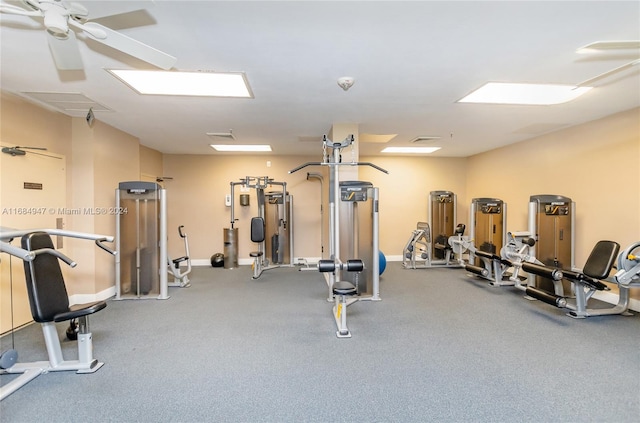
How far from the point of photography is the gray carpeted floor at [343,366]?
1.93 meters

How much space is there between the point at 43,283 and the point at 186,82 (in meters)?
2.10

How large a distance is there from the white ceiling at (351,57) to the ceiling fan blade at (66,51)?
237 mm

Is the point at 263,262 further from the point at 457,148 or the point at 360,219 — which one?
the point at 457,148

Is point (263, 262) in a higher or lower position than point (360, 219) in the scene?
lower

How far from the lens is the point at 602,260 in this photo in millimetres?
3443

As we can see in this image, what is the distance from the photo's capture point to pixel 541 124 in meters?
4.36

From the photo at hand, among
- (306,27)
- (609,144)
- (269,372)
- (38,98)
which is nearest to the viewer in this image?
(306,27)

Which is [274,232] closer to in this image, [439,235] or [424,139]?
[424,139]

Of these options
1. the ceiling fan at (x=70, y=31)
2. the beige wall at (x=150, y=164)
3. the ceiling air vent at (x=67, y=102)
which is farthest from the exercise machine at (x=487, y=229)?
the beige wall at (x=150, y=164)

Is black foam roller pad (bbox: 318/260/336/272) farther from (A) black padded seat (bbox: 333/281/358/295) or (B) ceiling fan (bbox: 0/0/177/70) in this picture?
(B) ceiling fan (bbox: 0/0/177/70)

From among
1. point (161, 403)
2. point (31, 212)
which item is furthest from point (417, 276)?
point (31, 212)


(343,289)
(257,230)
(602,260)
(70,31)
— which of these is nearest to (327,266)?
(343,289)

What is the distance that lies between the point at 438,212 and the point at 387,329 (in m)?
4.30

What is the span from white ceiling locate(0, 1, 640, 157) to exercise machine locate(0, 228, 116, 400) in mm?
1462
